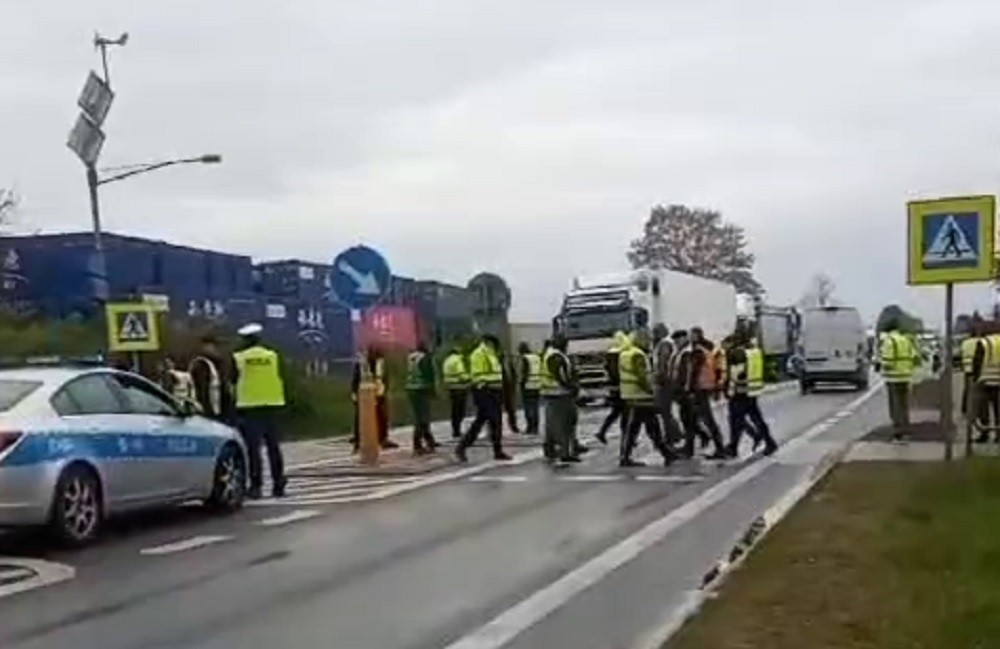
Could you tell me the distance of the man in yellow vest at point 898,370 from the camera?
2500 centimetres

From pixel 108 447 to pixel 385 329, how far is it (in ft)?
39.0

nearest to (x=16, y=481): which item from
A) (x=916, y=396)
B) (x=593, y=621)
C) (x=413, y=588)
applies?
(x=413, y=588)

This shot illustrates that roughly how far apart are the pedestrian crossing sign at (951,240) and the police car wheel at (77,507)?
25.8 feet

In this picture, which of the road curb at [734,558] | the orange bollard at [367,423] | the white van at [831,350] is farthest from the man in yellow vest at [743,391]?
the white van at [831,350]

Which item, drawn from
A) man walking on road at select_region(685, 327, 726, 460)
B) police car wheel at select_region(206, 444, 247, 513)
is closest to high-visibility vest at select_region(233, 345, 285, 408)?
police car wheel at select_region(206, 444, 247, 513)

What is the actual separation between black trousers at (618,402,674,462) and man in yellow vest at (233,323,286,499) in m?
5.57

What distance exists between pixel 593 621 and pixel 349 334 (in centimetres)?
3217

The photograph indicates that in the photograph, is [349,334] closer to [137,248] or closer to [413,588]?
[137,248]

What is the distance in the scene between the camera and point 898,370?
25000 millimetres

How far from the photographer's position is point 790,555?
11859mm

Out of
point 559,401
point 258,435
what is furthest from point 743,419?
point 258,435

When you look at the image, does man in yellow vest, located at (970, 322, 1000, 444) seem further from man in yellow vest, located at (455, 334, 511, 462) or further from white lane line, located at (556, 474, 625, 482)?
man in yellow vest, located at (455, 334, 511, 462)

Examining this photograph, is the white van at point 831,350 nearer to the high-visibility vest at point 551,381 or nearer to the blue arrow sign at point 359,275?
the high-visibility vest at point 551,381

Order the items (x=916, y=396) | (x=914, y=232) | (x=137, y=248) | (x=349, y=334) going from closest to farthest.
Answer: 1. (x=914, y=232)
2. (x=137, y=248)
3. (x=349, y=334)
4. (x=916, y=396)
